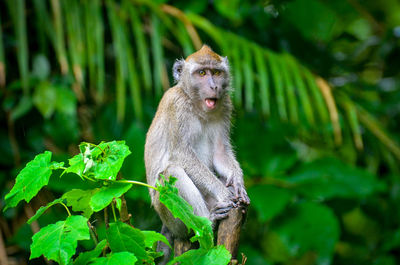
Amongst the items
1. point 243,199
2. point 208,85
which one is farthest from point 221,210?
point 208,85

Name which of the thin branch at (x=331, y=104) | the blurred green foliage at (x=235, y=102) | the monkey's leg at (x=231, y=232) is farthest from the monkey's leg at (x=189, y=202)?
the thin branch at (x=331, y=104)

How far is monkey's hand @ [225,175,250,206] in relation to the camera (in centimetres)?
454

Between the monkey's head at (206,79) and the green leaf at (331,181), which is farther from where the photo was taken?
the green leaf at (331,181)

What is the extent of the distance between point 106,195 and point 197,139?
2.72 meters

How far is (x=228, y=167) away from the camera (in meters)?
5.23

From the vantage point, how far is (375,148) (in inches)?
333

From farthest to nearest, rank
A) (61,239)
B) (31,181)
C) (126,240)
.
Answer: (126,240) < (31,181) < (61,239)

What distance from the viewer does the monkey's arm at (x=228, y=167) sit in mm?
4805

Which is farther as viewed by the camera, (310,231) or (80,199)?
(310,231)

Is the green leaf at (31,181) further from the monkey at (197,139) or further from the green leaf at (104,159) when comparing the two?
the monkey at (197,139)

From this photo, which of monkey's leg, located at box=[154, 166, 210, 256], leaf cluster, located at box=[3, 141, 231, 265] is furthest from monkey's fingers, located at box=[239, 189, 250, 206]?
leaf cluster, located at box=[3, 141, 231, 265]

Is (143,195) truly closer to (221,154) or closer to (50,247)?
(221,154)

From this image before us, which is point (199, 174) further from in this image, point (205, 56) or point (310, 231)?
point (310, 231)

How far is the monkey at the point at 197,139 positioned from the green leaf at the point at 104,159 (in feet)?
6.47
